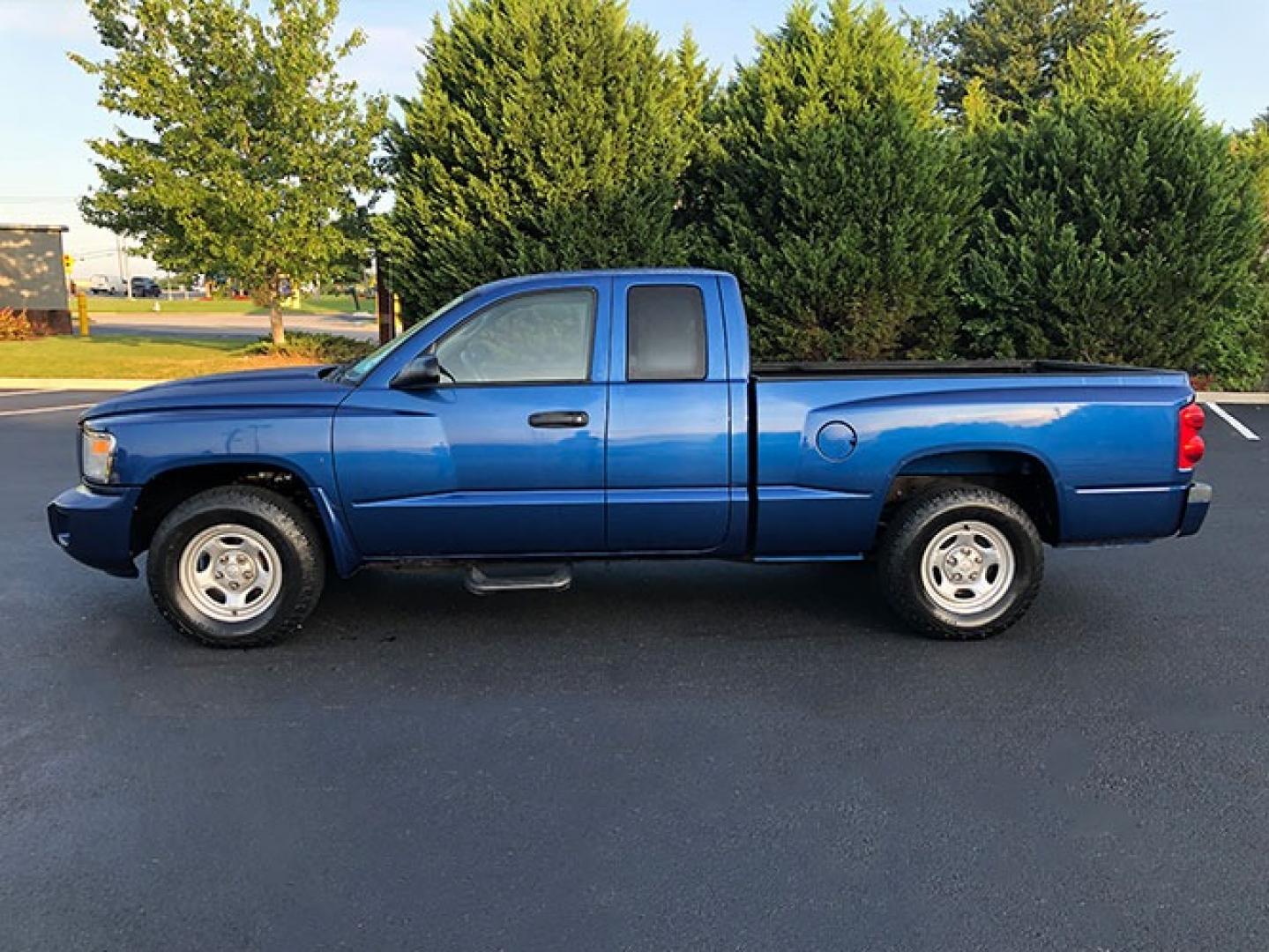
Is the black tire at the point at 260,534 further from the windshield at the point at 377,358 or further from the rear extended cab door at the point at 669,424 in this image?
the rear extended cab door at the point at 669,424

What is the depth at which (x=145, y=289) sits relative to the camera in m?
72.5

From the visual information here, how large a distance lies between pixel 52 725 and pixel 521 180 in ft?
39.2

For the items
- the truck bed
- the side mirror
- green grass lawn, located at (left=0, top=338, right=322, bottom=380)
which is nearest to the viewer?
the side mirror

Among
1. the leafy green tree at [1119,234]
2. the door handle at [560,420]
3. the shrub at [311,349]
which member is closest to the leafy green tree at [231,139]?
the shrub at [311,349]

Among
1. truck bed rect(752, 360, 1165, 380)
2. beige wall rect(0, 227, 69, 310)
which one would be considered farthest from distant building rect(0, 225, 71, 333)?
truck bed rect(752, 360, 1165, 380)

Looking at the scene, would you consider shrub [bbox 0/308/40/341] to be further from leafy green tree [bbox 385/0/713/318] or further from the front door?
the front door

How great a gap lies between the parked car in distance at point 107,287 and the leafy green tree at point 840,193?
7450cm

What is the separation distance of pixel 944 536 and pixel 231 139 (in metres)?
18.9

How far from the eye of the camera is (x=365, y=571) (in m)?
5.96

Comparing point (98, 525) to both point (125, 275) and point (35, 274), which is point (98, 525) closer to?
point (35, 274)

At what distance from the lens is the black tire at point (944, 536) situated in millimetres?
4676

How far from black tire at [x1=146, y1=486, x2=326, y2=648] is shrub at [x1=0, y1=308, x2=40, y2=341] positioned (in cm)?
2672

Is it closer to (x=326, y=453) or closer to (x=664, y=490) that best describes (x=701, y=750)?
(x=664, y=490)

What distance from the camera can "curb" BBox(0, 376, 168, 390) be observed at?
1695 centimetres
